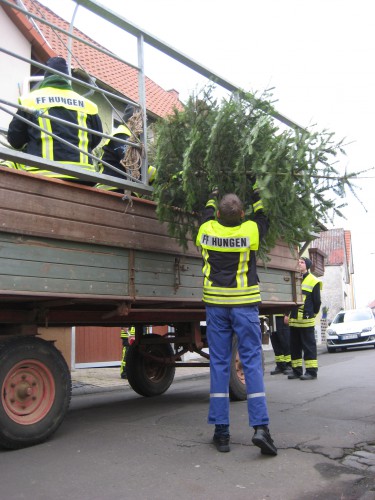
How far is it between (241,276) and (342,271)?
36.7 m

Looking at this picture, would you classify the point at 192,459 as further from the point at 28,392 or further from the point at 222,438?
Result: the point at 28,392

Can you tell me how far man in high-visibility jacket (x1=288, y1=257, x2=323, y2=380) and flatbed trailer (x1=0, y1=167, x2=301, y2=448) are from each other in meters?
3.57

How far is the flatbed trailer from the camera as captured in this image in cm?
363

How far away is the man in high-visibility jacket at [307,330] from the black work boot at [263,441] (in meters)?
4.63

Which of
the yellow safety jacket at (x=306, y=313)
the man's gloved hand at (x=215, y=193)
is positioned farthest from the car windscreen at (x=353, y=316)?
the man's gloved hand at (x=215, y=193)

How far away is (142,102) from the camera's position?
473 cm

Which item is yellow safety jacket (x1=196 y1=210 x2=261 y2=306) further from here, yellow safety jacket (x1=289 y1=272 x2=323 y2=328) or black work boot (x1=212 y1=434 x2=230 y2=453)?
yellow safety jacket (x1=289 y1=272 x2=323 y2=328)

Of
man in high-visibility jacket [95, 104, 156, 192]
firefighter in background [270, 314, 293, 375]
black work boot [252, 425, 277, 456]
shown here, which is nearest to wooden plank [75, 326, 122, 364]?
firefighter in background [270, 314, 293, 375]

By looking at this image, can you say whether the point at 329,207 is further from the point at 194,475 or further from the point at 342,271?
the point at 342,271

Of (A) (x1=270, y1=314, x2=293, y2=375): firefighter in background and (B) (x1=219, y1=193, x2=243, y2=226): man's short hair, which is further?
(A) (x1=270, y1=314, x2=293, y2=375): firefighter in background

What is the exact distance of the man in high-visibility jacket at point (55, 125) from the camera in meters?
4.17

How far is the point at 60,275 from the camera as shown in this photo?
3.83 metres

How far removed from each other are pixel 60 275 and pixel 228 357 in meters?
1.42

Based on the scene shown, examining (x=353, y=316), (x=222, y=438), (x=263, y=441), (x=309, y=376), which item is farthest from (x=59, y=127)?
(x=353, y=316)
